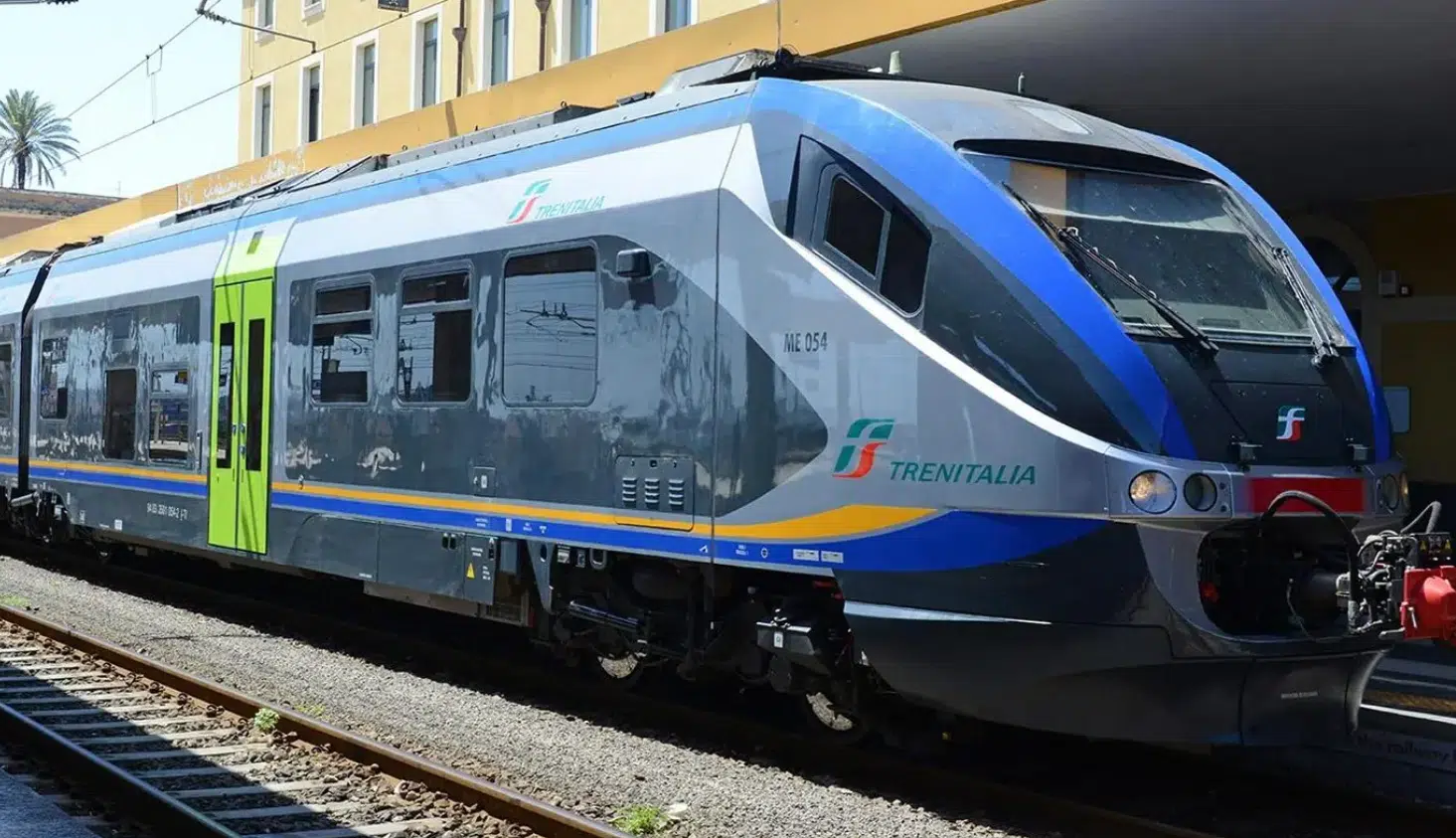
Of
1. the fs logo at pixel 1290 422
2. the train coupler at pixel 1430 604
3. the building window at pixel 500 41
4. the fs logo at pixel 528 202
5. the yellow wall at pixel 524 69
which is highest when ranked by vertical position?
the building window at pixel 500 41

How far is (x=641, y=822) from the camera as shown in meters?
6.64

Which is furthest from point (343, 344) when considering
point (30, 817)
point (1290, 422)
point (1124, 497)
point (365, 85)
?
point (365, 85)

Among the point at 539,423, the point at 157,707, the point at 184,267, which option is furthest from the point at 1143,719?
the point at 184,267

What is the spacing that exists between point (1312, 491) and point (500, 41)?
21991mm

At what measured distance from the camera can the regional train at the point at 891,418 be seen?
20.9 ft

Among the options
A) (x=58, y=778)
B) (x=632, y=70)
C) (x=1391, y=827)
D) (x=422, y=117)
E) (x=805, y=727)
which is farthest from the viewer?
(x=422, y=117)

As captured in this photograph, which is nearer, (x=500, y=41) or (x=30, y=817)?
(x=30, y=817)

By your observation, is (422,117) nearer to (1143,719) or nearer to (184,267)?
(184,267)

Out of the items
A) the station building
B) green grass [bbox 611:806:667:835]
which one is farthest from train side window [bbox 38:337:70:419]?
green grass [bbox 611:806:667:835]

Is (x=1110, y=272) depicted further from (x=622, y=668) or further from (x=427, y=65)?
(x=427, y=65)

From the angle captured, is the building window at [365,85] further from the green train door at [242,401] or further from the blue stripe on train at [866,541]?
the blue stripe on train at [866,541]

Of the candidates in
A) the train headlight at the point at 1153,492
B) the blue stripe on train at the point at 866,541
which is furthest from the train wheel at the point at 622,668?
the train headlight at the point at 1153,492

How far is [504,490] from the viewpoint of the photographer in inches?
357

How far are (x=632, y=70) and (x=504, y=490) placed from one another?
7.43m
